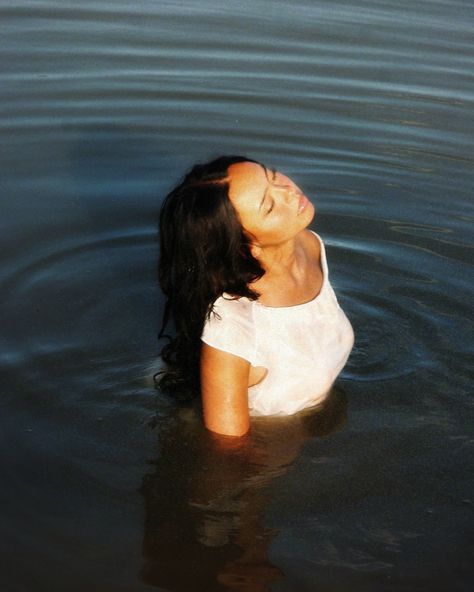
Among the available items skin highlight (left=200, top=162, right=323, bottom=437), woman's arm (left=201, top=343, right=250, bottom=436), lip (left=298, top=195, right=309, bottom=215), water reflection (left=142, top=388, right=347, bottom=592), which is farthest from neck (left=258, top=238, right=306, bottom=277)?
water reflection (left=142, top=388, right=347, bottom=592)

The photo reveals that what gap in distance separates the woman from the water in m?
0.34

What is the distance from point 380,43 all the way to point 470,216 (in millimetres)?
3784

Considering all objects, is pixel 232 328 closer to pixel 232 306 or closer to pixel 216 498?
pixel 232 306

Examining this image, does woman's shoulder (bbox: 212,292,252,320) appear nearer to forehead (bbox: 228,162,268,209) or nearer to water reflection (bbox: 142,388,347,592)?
forehead (bbox: 228,162,268,209)

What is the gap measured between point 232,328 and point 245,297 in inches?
6.5

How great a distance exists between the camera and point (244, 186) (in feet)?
14.6

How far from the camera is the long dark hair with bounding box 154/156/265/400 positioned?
446 cm

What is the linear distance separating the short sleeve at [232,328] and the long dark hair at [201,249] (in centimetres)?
4

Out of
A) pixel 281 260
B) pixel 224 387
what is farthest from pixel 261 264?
pixel 224 387

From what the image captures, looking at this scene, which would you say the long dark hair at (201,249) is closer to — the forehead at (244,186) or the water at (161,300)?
the forehead at (244,186)

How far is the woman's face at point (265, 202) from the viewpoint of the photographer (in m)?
4.47

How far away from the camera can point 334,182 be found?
814cm

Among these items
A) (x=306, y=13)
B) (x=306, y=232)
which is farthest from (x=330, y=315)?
(x=306, y=13)

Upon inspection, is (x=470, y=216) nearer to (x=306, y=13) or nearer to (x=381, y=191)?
(x=381, y=191)
